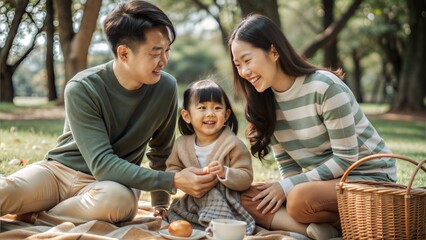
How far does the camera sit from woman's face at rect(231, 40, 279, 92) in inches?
129

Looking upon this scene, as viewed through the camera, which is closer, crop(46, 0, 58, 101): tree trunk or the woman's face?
the woman's face

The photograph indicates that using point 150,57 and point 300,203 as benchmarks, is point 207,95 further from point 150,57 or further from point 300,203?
point 300,203

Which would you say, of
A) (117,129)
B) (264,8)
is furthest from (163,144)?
(264,8)

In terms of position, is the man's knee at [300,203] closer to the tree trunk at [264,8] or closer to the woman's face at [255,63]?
the woman's face at [255,63]

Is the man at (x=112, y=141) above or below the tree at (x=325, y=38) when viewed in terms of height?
below

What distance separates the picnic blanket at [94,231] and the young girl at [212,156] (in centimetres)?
20

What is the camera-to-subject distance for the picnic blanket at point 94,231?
9.09 ft

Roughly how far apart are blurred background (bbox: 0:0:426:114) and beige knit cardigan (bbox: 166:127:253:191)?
617mm

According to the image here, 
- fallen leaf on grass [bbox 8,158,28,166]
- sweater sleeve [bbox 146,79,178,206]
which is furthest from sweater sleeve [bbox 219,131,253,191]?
fallen leaf on grass [bbox 8,158,28,166]

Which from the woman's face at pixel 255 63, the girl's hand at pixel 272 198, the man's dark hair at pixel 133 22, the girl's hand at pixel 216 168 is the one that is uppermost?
the man's dark hair at pixel 133 22

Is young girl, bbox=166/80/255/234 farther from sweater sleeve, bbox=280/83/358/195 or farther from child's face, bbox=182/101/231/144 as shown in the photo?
sweater sleeve, bbox=280/83/358/195

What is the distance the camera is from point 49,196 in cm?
329

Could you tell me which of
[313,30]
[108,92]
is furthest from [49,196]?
[313,30]

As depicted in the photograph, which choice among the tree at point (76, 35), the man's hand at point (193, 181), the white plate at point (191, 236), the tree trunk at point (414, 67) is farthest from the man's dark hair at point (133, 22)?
the tree trunk at point (414, 67)
